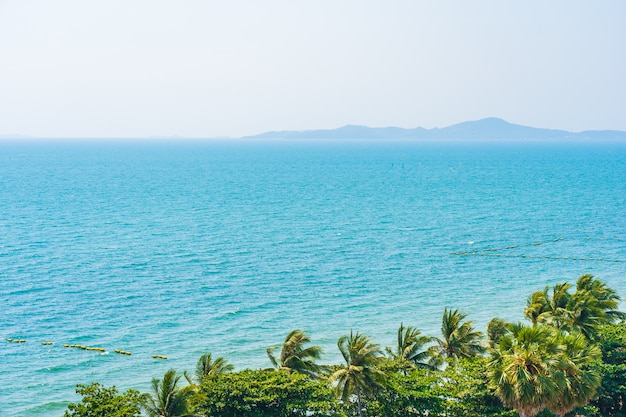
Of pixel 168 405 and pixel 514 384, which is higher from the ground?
pixel 514 384

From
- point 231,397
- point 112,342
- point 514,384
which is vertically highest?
point 514,384

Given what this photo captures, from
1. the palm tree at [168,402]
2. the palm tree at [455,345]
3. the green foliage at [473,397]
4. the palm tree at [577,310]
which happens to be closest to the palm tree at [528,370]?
the green foliage at [473,397]

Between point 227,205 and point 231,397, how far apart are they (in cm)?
9783

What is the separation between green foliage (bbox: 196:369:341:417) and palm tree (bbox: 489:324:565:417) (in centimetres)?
Result: 930

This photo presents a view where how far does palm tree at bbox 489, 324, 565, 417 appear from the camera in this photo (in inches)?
1028

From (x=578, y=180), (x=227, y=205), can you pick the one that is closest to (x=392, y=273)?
(x=227, y=205)

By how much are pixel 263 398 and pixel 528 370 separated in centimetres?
1323

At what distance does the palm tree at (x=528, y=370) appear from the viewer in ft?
85.7

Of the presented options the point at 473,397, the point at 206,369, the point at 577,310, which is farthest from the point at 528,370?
the point at 206,369

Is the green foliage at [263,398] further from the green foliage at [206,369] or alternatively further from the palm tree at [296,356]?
the palm tree at [296,356]

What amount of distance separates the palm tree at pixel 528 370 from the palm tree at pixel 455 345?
348 inches

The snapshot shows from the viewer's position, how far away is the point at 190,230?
9762cm

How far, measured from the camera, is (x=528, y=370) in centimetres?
2678

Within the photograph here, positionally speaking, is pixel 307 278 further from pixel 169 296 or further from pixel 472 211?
pixel 472 211
